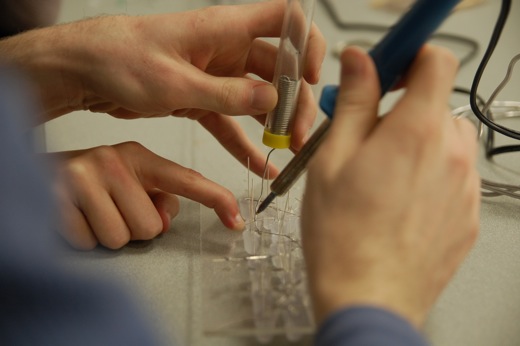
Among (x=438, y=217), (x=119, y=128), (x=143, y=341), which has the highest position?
(x=438, y=217)

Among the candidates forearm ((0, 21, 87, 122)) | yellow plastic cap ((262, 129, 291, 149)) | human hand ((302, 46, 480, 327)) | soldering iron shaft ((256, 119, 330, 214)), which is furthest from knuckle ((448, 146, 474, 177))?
forearm ((0, 21, 87, 122))

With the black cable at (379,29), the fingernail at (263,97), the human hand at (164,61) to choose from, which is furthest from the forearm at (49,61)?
the black cable at (379,29)

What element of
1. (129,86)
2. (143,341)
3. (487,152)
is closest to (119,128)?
(129,86)

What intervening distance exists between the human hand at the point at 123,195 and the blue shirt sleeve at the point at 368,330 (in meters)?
0.26

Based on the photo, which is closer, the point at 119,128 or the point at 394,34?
the point at 394,34

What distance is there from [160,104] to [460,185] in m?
0.34

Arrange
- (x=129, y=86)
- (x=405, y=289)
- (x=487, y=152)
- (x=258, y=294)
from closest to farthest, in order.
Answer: (x=405, y=289), (x=258, y=294), (x=129, y=86), (x=487, y=152)

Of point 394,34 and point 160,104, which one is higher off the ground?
point 394,34

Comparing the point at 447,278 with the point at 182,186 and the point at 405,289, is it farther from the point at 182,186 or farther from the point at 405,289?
the point at 182,186

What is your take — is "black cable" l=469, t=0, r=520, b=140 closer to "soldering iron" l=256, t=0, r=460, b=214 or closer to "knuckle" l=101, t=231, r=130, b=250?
"soldering iron" l=256, t=0, r=460, b=214

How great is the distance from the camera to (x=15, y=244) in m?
0.36

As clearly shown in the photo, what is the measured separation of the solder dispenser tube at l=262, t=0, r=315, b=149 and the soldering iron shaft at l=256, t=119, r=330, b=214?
49 mm

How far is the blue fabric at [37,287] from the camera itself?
32cm

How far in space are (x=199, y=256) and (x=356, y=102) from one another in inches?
9.9
